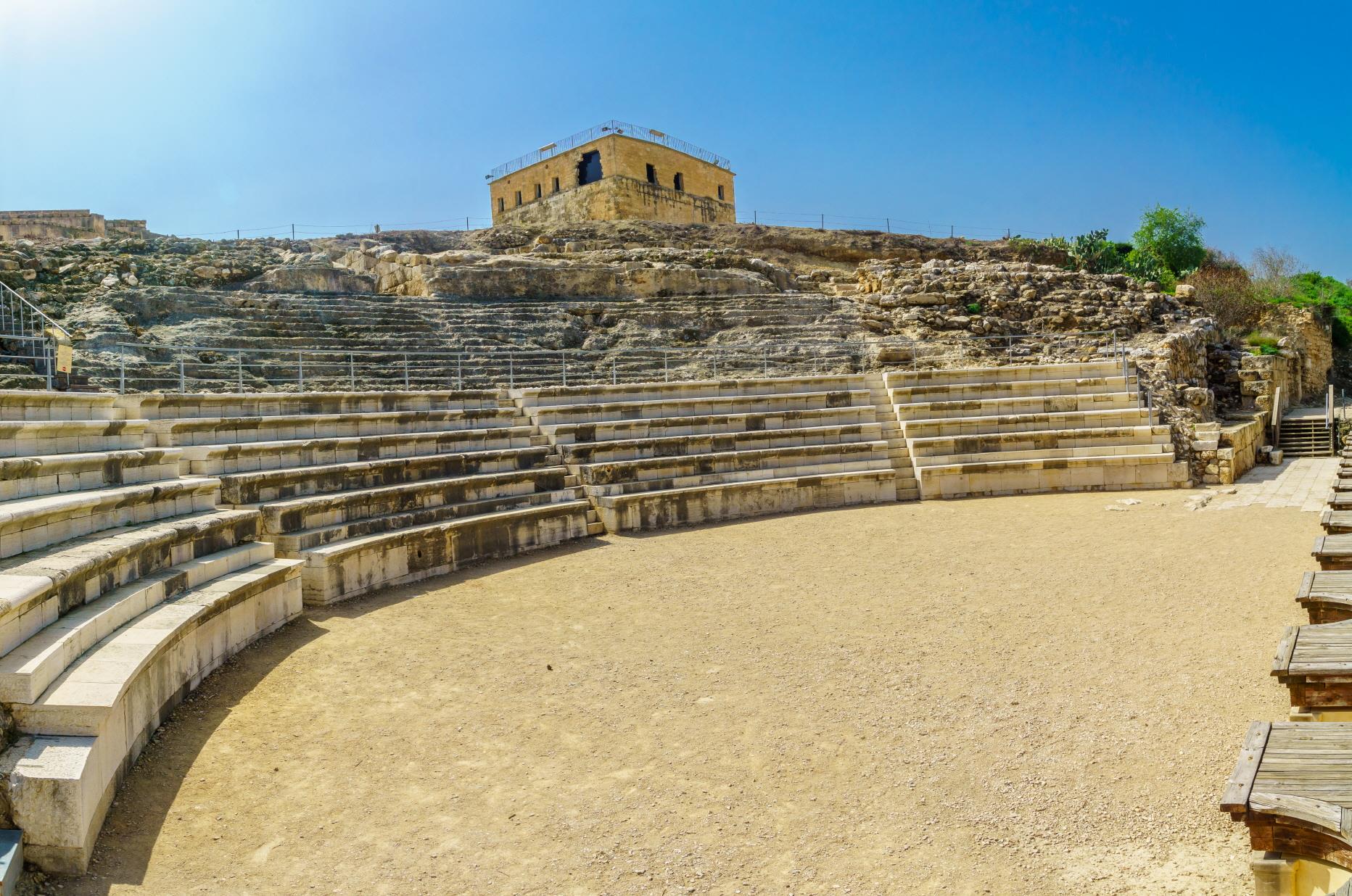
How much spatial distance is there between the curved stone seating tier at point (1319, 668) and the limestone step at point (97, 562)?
18.4 feet

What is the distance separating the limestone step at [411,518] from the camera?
8297mm

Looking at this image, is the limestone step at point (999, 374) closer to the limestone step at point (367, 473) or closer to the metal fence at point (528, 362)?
the metal fence at point (528, 362)

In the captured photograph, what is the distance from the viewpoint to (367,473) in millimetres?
10016

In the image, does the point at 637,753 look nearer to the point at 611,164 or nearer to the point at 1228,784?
the point at 1228,784

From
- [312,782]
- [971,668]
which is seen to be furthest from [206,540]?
[971,668]

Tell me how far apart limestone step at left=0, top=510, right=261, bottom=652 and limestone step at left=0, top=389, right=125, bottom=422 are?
1588 mm

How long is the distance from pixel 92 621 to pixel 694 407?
34.1 feet

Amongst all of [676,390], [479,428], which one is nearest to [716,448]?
[676,390]

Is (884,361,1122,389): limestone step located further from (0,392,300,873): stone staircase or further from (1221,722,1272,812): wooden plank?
(1221,722,1272,812): wooden plank

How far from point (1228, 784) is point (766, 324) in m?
18.3

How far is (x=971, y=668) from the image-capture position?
20.3ft

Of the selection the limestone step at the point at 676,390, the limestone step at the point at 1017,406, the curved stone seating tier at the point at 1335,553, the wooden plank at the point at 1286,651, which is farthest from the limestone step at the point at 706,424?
the wooden plank at the point at 1286,651

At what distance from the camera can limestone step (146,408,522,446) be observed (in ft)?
30.0

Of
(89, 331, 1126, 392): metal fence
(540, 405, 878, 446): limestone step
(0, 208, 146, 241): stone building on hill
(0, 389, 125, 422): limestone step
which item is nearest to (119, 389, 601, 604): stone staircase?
(0, 389, 125, 422): limestone step
